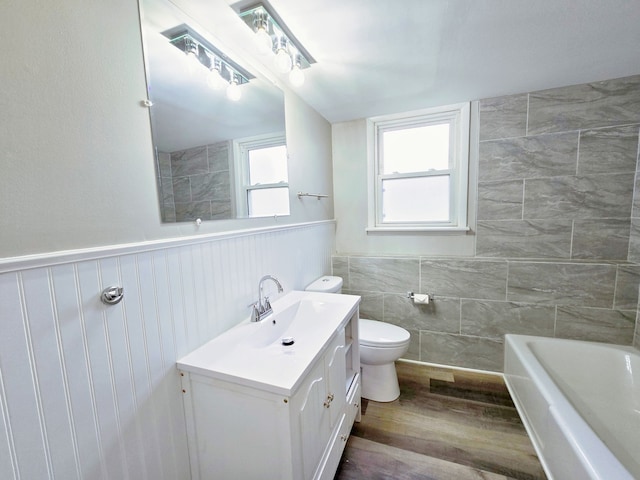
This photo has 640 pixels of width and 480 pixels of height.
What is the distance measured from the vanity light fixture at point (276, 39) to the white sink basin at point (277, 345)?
47.7 inches

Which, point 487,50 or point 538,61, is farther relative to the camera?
point 538,61

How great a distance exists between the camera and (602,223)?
73.0 inches

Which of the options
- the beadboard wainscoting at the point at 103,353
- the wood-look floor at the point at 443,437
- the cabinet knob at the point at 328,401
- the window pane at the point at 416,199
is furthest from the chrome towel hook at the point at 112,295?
the window pane at the point at 416,199

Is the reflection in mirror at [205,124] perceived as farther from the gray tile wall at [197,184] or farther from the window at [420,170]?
the window at [420,170]

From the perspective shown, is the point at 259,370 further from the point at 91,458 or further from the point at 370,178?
the point at 370,178

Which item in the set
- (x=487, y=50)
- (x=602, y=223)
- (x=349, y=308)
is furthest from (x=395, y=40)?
(x=602, y=223)

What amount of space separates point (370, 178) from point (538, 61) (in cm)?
129

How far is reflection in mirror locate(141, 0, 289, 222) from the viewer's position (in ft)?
3.14

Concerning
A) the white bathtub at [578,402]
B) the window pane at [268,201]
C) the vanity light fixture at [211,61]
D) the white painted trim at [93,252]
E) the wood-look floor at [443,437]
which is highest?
the vanity light fixture at [211,61]

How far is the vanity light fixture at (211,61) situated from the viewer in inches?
40.9

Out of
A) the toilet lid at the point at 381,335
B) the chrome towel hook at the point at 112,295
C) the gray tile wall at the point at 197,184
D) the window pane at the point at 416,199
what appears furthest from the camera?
the window pane at the point at 416,199

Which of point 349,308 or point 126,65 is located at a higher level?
point 126,65

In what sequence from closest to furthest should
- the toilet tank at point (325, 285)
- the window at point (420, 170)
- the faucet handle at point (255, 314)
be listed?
the faucet handle at point (255, 314)
the toilet tank at point (325, 285)
the window at point (420, 170)

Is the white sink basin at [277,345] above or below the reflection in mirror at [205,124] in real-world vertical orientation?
below
